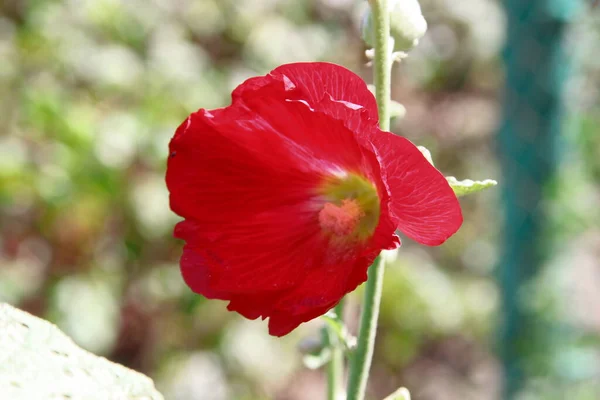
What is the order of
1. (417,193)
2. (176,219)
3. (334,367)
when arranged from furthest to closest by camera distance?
(176,219), (334,367), (417,193)

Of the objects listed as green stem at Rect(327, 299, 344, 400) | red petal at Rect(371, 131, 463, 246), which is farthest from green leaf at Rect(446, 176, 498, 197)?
green stem at Rect(327, 299, 344, 400)

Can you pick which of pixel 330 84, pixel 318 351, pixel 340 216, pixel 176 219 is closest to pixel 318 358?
pixel 318 351

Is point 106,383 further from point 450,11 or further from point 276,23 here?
point 450,11

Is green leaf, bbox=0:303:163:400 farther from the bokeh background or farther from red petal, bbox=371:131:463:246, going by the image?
the bokeh background

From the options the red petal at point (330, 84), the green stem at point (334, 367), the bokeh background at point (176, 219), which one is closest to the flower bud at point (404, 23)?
the red petal at point (330, 84)

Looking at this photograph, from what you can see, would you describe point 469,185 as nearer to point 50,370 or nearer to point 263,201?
point 263,201

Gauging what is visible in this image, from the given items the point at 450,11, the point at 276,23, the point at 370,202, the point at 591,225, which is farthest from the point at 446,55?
the point at 370,202

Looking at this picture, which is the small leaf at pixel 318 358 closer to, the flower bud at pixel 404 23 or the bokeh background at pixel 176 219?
the flower bud at pixel 404 23
